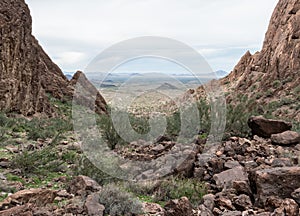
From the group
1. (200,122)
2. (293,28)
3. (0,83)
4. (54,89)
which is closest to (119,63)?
(200,122)

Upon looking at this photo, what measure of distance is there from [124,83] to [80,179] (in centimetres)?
295

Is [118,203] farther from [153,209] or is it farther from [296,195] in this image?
[296,195]

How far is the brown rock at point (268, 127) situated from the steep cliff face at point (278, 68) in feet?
28.5

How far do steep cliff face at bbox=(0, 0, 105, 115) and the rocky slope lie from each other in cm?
1240

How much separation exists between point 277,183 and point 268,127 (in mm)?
4411

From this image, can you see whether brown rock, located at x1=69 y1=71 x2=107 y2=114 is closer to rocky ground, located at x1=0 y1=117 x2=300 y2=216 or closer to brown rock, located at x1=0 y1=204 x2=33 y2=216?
rocky ground, located at x1=0 y1=117 x2=300 y2=216

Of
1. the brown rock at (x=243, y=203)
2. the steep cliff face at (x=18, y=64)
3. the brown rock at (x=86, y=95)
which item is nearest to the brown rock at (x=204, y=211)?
the brown rock at (x=243, y=203)

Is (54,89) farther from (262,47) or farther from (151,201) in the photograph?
(151,201)

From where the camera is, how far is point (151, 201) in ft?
18.4

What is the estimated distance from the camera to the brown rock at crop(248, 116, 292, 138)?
8.79 metres

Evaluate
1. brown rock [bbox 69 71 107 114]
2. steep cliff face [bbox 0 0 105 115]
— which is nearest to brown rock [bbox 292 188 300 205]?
steep cliff face [bbox 0 0 105 115]

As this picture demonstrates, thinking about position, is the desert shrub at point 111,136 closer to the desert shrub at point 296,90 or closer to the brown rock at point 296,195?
the brown rock at point 296,195

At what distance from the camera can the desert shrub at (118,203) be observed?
15.1ft

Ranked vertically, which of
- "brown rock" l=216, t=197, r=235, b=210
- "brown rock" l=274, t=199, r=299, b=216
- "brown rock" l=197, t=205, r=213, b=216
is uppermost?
"brown rock" l=274, t=199, r=299, b=216
